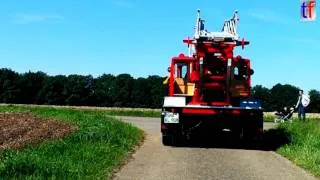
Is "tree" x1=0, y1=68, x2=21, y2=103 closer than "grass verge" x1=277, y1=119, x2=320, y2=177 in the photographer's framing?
No

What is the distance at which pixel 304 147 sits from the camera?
57.2ft

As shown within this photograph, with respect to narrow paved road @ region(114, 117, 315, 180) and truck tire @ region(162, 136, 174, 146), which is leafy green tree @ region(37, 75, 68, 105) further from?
narrow paved road @ region(114, 117, 315, 180)

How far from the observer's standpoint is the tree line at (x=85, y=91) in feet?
320

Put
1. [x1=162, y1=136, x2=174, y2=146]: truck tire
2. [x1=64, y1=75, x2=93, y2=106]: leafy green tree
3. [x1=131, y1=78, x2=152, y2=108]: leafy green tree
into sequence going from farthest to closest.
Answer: [x1=131, y1=78, x2=152, y2=108]: leafy green tree
[x1=64, y1=75, x2=93, y2=106]: leafy green tree
[x1=162, y1=136, x2=174, y2=146]: truck tire

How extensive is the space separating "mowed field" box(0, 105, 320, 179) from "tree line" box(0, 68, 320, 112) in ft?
246

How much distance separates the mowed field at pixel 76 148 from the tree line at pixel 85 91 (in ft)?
246

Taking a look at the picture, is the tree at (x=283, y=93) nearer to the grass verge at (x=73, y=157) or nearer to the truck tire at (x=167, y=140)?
the truck tire at (x=167, y=140)

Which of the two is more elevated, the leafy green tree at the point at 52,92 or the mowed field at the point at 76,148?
the leafy green tree at the point at 52,92

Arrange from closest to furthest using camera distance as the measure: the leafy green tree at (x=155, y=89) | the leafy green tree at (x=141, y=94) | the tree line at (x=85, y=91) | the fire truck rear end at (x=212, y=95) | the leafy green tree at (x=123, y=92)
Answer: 1. the fire truck rear end at (x=212, y=95)
2. the tree line at (x=85, y=91)
3. the leafy green tree at (x=155, y=89)
4. the leafy green tree at (x=123, y=92)
5. the leafy green tree at (x=141, y=94)

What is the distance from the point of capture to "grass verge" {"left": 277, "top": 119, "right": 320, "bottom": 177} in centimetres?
1452

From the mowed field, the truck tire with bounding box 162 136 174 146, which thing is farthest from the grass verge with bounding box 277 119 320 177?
the truck tire with bounding box 162 136 174 146

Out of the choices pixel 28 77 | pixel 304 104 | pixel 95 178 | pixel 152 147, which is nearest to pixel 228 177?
pixel 95 178

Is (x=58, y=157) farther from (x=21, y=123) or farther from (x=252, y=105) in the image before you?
(x=21, y=123)

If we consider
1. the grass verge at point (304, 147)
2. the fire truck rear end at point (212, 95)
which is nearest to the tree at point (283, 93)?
the grass verge at point (304, 147)
